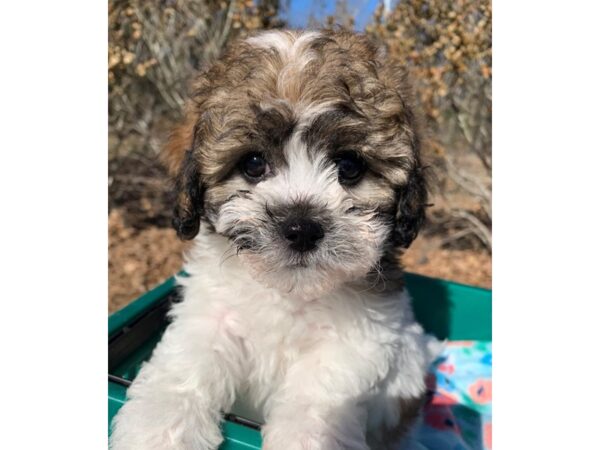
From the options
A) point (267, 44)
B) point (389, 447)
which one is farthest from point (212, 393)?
point (267, 44)

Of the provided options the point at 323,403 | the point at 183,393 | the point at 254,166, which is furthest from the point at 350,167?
the point at 183,393

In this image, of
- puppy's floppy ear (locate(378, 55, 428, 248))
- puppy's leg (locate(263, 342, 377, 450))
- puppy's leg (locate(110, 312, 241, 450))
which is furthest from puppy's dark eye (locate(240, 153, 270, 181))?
puppy's leg (locate(263, 342, 377, 450))

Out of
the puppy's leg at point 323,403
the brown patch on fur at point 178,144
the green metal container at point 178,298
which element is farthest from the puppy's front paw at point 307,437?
the brown patch on fur at point 178,144

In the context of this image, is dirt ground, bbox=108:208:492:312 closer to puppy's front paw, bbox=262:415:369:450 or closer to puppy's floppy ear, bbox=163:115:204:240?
puppy's floppy ear, bbox=163:115:204:240

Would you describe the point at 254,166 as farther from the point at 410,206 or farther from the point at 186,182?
the point at 410,206

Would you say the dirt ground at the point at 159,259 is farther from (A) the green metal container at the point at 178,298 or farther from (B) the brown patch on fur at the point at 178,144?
(B) the brown patch on fur at the point at 178,144

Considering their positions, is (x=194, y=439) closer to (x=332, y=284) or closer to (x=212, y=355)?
(x=212, y=355)
